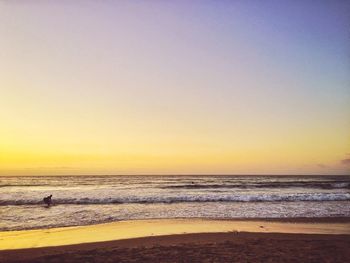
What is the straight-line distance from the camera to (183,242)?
30.8ft

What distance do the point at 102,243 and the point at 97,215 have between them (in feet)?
22.4

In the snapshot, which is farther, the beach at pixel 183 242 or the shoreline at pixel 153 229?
the shoreline at pixel 153 229

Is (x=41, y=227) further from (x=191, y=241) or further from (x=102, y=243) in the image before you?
(x=191, y=241)

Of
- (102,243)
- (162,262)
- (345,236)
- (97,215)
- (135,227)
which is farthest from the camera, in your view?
(97,215)

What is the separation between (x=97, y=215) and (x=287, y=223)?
27.5ft

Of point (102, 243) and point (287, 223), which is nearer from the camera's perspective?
point (102, 243)

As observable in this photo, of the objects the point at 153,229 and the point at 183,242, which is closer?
the point at 183,242

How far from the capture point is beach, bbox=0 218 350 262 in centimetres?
775

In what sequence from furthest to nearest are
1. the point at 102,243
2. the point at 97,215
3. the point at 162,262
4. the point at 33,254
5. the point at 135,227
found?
the point at 97,215, the point at 135,227, the point at 102,243, the point at 33,254, the point at 162,262

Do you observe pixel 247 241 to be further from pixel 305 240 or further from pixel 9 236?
pixel 9 236

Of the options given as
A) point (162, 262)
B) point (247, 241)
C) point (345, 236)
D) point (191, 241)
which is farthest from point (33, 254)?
point (345, 236)

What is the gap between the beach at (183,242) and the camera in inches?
305

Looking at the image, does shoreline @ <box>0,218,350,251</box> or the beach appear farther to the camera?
shoreline @ <box>0,218,350,251</box>

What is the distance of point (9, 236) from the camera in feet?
35.1
